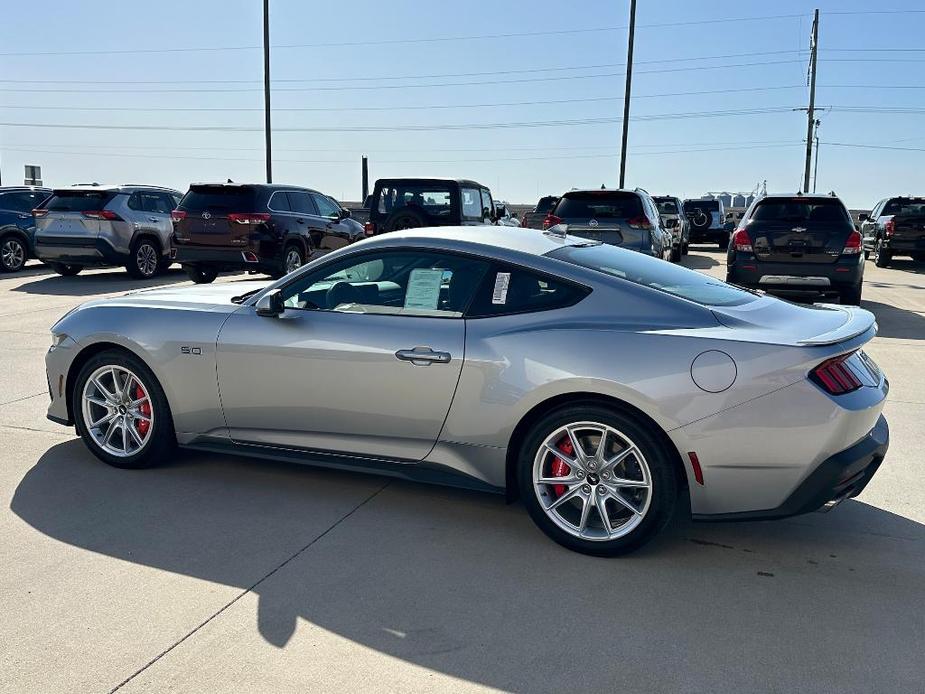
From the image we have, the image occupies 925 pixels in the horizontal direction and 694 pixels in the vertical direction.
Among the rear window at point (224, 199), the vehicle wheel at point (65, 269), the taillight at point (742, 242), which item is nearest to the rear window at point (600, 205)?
the taillight at point (742, 242)

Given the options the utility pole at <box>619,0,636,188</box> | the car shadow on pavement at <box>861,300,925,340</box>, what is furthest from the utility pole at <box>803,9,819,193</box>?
the car shadow on pavement at <box>861,300,925,340</box>

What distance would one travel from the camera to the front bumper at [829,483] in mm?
3590

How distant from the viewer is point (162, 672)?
2.96 m

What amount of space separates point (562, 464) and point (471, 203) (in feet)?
39.5

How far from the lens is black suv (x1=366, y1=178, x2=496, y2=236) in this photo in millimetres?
15094

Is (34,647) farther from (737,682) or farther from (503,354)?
(737,682)

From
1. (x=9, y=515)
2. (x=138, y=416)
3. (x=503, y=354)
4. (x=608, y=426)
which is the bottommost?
(x=9, y=515)

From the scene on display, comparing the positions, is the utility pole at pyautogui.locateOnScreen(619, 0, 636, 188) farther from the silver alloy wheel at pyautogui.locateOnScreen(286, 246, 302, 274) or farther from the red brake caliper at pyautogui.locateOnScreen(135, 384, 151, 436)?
the red brake caliper at pyautogui.locateOnScreen(135, 384, 151, 436)

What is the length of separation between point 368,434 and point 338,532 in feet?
1.64

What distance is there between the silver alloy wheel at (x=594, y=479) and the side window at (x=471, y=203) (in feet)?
37.9

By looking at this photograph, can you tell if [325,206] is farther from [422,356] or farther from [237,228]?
[422,356]

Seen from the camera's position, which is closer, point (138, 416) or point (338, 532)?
point (338, 532)

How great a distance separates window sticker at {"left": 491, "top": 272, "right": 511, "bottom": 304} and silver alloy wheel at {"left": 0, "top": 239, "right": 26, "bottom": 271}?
51.0 feet

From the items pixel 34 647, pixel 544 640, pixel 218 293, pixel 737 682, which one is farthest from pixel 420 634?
pixel 218 293
